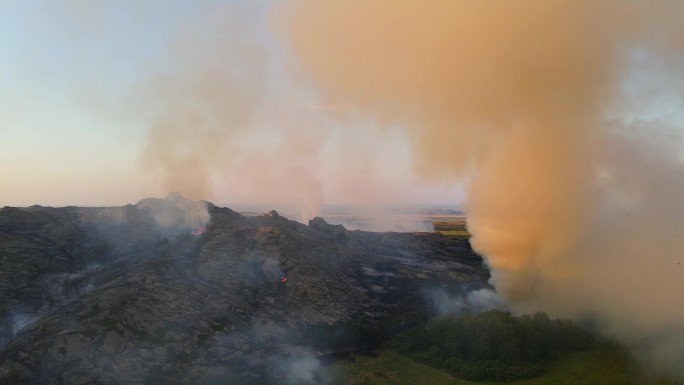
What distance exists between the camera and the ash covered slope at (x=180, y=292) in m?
51.5

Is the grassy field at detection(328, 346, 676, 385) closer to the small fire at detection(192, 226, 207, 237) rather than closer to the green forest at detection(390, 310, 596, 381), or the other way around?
the green forest at detection(390, 310, 596, 381)

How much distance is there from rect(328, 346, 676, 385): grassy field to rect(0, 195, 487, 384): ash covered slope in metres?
7.15

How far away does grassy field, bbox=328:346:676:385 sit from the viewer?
48938 mm

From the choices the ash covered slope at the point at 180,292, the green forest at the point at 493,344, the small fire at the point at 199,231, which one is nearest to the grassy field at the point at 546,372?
the green forest at the point at 493,344

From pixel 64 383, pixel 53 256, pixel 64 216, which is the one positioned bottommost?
pixel 64 383

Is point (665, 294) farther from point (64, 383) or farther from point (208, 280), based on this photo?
point (64, 383)

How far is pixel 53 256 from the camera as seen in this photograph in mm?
82625

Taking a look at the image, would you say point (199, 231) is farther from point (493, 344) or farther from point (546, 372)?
point (546, 372)

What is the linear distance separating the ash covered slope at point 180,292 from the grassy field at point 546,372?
7.15 metres

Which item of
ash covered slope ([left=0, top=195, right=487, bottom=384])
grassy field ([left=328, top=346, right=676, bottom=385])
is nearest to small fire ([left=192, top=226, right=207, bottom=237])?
ash covered slope ([left=0, top=195, right=487, bottom=384])

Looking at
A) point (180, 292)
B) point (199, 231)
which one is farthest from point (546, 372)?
Result: point (199, 231)

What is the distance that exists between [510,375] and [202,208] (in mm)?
93273

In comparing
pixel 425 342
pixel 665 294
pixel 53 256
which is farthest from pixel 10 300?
pixel 665 294

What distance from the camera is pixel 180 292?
70.1 metres
